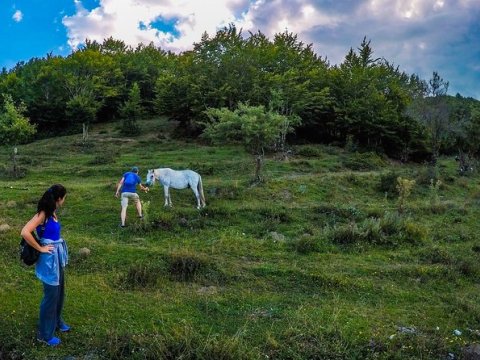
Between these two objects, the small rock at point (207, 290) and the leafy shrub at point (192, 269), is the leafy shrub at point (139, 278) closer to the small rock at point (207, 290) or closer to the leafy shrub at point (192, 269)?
the leafy shrub at point (192, 269)

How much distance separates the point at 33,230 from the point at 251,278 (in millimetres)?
5423

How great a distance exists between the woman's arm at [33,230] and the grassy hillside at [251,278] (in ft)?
5.28

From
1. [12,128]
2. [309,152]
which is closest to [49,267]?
[12,128]

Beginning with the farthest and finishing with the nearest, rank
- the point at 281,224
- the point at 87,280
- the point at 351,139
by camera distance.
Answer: the point at 351,139
the point at 281,224
the point at 87,280

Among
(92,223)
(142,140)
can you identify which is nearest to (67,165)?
(142,140)

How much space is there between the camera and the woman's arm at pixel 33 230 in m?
6.90

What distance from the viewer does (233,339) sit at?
7180 millimetres

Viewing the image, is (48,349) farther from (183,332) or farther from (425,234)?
(425,234)

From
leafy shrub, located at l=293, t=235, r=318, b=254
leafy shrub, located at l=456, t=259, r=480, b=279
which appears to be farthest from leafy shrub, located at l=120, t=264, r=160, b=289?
leafy shrub, located at l=456, t=259, r=480, b=279

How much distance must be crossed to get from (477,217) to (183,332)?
16223 millimetres

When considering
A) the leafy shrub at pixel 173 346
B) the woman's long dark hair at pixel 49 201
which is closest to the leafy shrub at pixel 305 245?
the leafy shrub at pixel 173 346

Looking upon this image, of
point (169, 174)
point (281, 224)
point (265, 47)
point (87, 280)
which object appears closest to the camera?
point (87, 280)

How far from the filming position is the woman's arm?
6898mm

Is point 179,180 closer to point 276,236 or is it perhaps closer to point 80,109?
point 276,236
